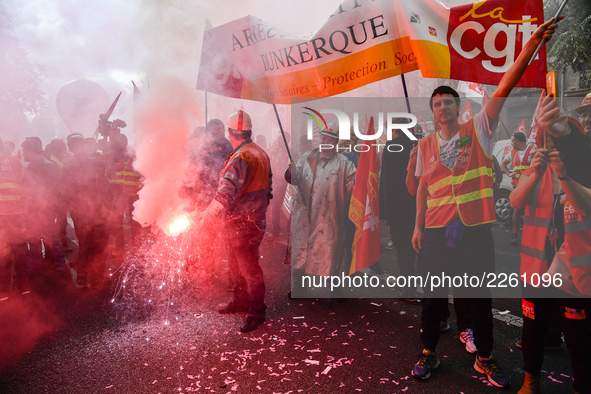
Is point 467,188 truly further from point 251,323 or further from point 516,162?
point 516,162

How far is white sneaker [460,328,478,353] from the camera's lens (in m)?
3.36

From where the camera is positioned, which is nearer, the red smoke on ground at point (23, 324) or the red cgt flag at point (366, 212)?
the red smoke on ground at point (23, 324)

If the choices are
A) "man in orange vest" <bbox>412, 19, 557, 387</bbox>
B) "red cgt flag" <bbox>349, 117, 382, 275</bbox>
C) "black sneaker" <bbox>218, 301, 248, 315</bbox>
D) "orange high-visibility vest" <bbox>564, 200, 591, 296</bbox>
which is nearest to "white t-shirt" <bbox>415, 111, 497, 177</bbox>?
"man in orange vest" <bbox>412, 19, 557, 387</bbox>

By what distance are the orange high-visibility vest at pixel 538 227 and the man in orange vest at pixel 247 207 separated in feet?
8.46

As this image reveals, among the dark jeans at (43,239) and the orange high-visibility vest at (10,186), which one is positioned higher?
the orange high-visibility vest at (10,186)

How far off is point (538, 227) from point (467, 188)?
23.6 inches

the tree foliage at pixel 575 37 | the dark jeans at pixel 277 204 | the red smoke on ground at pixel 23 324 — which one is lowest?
the red smoke on ground at pixel 23 324

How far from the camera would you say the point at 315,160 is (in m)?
5.00

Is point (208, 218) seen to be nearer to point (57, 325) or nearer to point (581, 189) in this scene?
point (57, 325)

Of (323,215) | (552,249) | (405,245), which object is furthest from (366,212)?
(552,249)

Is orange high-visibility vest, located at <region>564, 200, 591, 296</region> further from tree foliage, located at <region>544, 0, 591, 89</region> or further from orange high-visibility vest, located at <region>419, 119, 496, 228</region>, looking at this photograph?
tree foliage, located at <region>544, 0, 591, 89</region>

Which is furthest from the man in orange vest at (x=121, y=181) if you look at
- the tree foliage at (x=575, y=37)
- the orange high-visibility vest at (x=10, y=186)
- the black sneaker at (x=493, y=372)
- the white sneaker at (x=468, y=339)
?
the tree foliage at (x=575, y=37)

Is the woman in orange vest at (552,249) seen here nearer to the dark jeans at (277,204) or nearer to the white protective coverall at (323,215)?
the white protective coverall at (323,215)

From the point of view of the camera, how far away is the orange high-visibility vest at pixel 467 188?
298 centimetres
